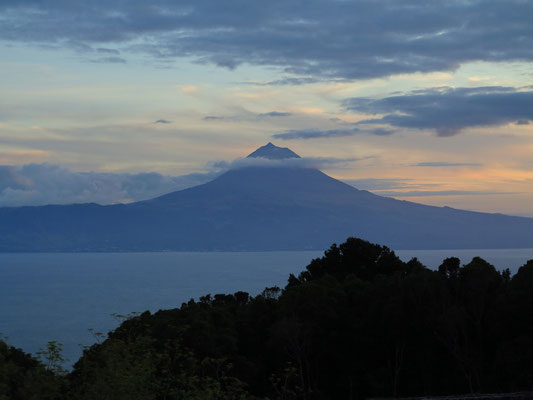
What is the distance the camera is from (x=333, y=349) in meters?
32.9

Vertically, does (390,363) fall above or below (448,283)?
below

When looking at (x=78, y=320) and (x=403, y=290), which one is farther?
(x=78, y=320)

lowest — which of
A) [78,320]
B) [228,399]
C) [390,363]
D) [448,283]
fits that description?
[78,320]

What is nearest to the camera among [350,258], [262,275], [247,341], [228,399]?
[228,399]

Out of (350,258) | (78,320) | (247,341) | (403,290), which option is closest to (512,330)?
(403,290)

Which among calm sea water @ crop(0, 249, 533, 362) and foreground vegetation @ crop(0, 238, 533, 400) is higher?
foreground vegetation @ crop(0, 238, 533, 400)

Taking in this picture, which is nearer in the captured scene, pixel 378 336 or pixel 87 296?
pixel 378 336

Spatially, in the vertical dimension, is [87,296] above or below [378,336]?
below

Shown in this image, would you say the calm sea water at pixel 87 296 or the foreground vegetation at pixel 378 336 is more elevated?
the foreground vegetation at pixel 378 336

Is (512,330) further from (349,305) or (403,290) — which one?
(349,305)

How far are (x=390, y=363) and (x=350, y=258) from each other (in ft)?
63.6

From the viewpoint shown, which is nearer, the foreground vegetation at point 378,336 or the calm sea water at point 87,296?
the foreground vegetation at point 378,336

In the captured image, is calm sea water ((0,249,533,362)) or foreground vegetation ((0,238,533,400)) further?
A: calm sea water ((0,249,533,362))

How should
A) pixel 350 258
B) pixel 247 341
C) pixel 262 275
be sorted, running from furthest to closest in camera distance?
pixel 262 275, pixel 350 258, pixel 247 341
